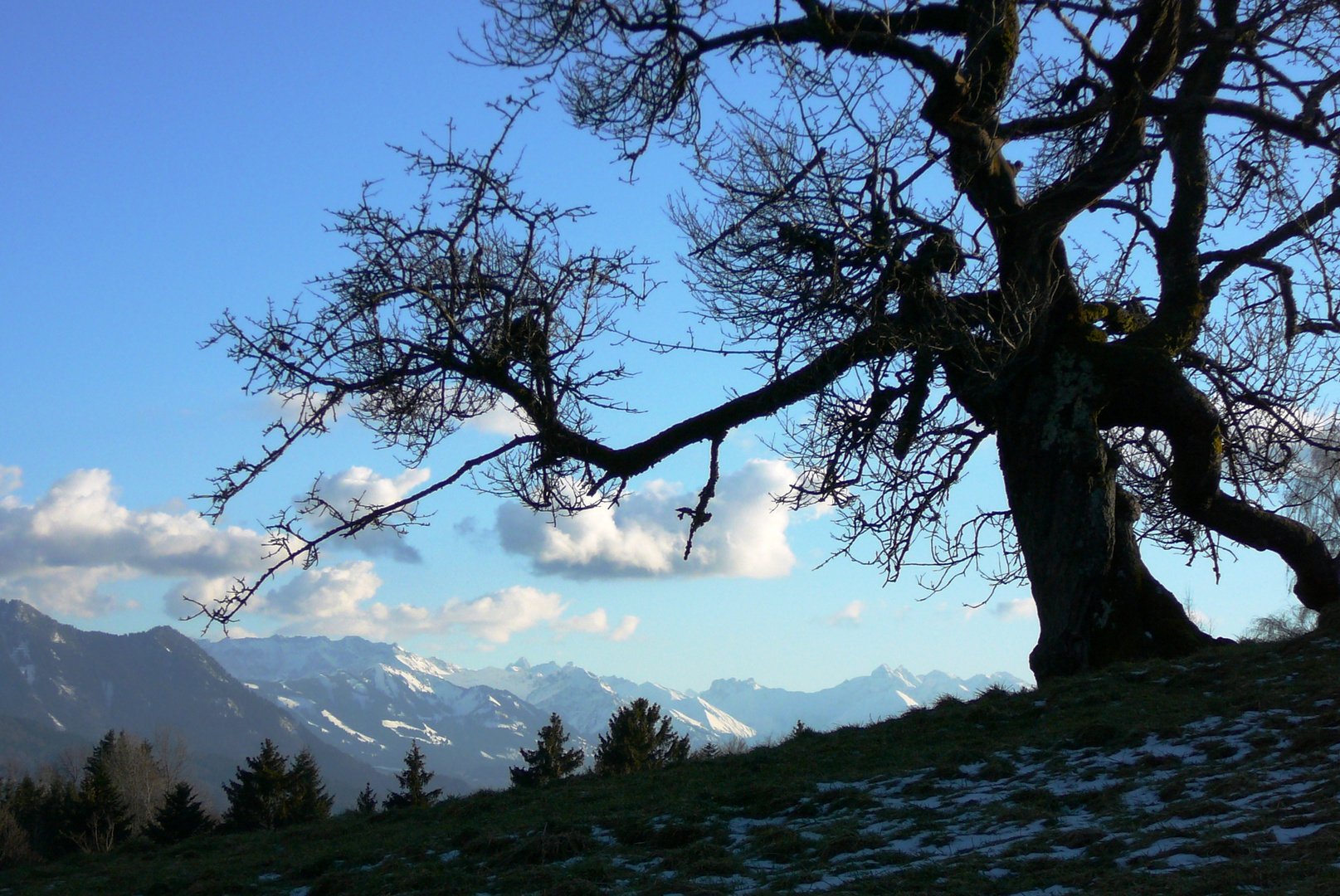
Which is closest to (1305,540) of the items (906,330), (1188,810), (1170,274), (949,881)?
(1170,274)

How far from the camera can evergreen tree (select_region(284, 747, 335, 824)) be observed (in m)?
30.3

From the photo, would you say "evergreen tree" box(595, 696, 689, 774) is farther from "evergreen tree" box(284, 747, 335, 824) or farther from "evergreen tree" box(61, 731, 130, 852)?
"evergreen tree" box(61, 731, 130, 852)

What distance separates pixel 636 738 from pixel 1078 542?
20541mm

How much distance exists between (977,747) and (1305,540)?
5626 mm

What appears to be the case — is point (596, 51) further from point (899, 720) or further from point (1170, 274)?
point (899, 720)

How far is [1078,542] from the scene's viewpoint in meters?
9.31

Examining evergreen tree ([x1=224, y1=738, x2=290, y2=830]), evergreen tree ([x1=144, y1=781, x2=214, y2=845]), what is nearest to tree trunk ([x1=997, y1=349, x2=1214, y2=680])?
evergreen tree ([x1=144, y1=781, x2=214, y2=845])

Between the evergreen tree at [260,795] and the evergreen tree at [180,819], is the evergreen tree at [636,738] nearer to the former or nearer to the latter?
the evergreen tree at [260,795]

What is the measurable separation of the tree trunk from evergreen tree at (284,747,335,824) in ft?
81.8

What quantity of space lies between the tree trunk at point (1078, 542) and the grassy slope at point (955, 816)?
0.70m

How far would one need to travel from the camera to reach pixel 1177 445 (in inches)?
387

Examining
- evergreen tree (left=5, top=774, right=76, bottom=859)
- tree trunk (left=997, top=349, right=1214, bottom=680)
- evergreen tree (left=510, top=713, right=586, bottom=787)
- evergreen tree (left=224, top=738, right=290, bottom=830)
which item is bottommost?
evergreen tree (left=5, top=774, right=76, bottom=859)

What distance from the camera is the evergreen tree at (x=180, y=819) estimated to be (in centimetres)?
2508

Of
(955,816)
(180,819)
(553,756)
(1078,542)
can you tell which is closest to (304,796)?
(180,819)
